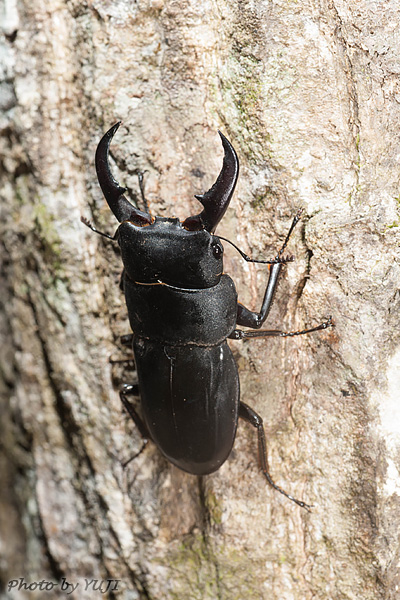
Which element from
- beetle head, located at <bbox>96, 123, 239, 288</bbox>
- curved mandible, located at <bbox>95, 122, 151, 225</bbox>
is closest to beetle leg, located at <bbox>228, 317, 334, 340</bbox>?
beetle head, located at <bbox>96, 123, 239, 288</bbox>

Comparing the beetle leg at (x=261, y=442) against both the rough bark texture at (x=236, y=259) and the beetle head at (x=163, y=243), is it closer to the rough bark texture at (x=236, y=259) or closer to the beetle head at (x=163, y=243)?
the rough bark texture at (x=236, y=259)

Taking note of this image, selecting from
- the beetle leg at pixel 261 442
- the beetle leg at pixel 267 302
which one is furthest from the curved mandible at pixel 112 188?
the beetle leg at pixel 261 442

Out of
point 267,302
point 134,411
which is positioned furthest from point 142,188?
point 134,411

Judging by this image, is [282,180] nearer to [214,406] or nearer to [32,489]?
[214,406]

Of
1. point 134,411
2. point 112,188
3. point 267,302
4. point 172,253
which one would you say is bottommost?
point 134,411

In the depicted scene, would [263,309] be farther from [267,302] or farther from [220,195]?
[220,195]

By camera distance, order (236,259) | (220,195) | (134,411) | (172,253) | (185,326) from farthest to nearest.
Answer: (134,411) → (236,259) → (185,326) → (172,253) → (220,195)
